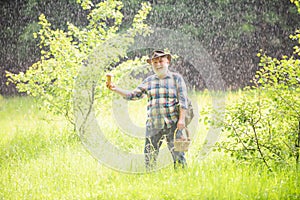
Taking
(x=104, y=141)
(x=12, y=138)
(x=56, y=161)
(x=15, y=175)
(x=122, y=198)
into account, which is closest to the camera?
(x=122, y=198)

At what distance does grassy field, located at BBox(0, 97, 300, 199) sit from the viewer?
14.2 ft

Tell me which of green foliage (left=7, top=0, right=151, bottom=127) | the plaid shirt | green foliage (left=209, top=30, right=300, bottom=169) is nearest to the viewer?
green foliage (left=209, top=30, right=300, bottom=169)

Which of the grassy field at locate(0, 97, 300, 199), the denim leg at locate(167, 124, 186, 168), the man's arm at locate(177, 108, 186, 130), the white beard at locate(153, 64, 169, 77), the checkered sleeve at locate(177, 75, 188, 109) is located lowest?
the grassy field at locate(0, 97, 300, 199)

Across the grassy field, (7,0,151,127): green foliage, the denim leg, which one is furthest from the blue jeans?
(7,0,151,127): green foliage

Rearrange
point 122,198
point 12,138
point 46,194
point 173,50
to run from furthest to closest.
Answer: point 173,50 → point 12,138 → point 46,194 → point 122,198

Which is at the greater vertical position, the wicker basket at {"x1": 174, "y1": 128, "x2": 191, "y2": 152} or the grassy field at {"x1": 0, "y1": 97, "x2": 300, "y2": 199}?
the wicker basket at {"x1": 174, "y1": 128, "x2": 191, "y2": 152}

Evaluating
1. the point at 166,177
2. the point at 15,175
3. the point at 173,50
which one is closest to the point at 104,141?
the point at 15,175

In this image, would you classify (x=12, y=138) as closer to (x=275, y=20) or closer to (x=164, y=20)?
(x=164, y=20)

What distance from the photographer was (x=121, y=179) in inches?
196

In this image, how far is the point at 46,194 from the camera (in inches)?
185

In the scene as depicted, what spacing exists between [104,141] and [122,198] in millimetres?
2348

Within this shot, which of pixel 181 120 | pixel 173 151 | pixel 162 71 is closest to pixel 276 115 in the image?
pixel 181 120

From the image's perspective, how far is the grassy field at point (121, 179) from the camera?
434 cm

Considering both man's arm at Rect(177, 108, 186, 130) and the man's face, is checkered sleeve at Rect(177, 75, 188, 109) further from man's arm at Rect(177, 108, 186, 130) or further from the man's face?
the man's face
